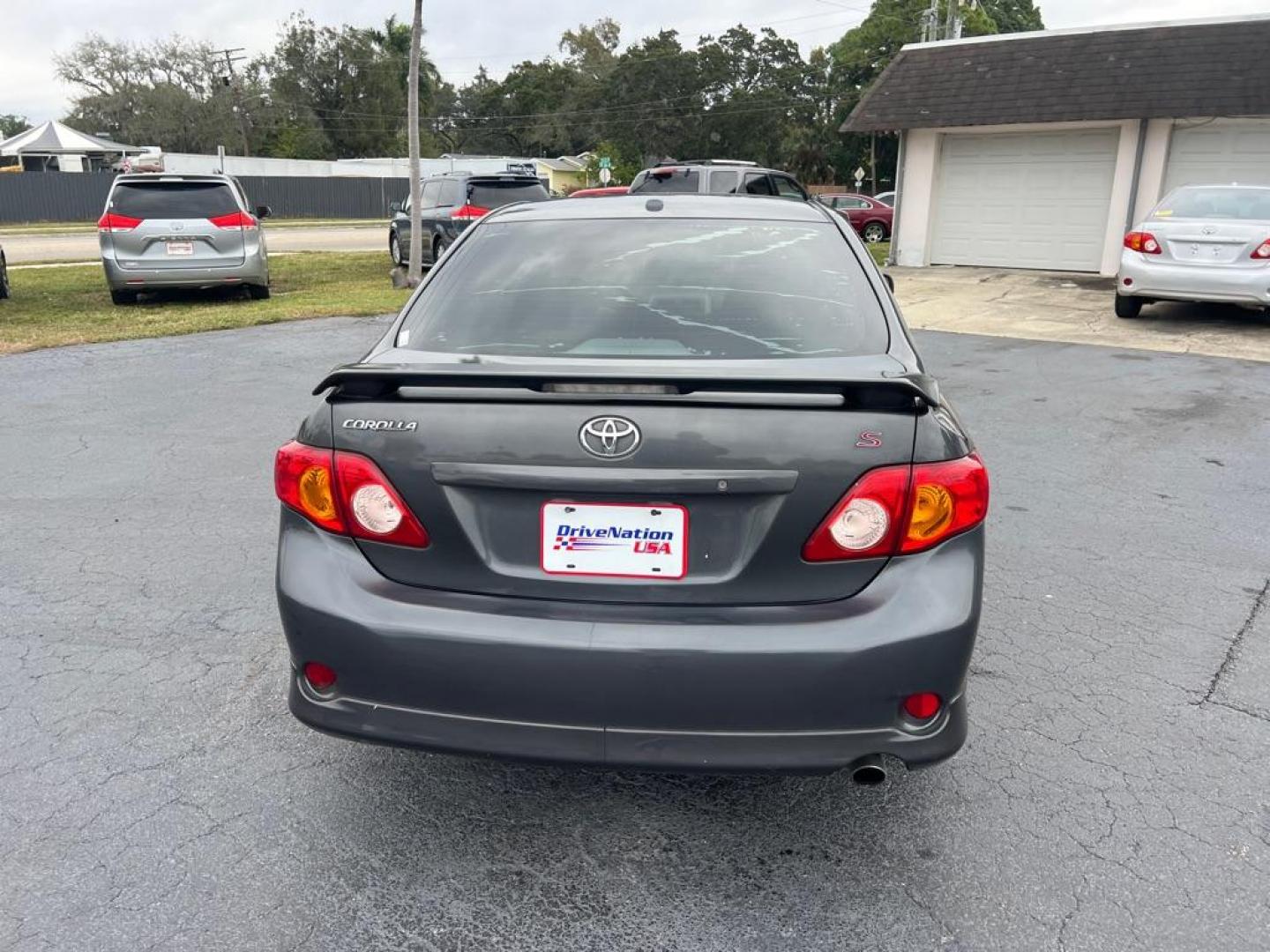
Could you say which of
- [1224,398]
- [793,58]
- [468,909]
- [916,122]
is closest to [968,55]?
[916,122]

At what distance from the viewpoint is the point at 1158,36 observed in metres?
16.5

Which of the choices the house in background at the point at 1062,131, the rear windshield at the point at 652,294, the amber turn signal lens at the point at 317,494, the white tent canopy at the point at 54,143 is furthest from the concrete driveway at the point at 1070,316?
the white tent canopy at the point at 54,143

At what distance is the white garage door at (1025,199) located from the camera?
16.8 meters

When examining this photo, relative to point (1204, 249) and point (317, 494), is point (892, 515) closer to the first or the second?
point (317, 494)

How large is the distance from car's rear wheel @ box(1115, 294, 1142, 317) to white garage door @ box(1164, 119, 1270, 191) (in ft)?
16.3

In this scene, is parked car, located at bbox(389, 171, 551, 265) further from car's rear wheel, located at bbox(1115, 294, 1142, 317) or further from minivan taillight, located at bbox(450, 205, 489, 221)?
car's rear wheel, located at bbox(1115, 294, 1142, 317)

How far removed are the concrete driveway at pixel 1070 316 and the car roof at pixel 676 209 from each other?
799cm

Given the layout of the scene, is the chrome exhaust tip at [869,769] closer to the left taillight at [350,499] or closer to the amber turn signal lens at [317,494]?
the left taillight at [350,499]

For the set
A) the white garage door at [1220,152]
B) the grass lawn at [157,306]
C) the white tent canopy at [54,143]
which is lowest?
the grass lawn at [157,306]

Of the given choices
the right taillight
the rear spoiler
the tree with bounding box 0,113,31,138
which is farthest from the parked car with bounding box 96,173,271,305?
the tree with bounding box 0,113,31,138

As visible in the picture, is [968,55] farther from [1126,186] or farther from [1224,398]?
[1224,398]

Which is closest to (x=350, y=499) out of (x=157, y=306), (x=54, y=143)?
(x=157, y=306)

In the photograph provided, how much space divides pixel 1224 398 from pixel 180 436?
7879 mm

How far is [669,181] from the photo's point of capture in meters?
14.5
